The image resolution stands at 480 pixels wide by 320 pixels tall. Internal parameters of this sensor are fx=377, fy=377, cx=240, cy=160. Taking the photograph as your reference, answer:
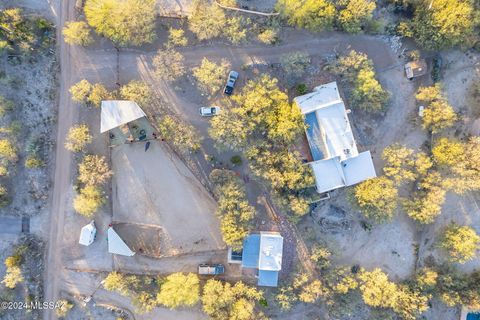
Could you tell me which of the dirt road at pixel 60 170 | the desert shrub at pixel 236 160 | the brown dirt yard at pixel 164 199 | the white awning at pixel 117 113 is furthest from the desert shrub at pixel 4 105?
the desert shrub at pixel 236 160

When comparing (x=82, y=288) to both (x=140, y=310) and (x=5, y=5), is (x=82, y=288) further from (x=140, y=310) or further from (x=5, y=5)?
(x=5, y=5)

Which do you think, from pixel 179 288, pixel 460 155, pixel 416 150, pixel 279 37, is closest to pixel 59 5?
pixel 279 37

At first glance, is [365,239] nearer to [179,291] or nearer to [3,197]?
[179,291]

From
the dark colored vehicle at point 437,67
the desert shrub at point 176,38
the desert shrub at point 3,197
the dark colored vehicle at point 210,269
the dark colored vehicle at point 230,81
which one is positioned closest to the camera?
the desert shrub at point 176,38

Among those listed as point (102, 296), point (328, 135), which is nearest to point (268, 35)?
point (328, 135)

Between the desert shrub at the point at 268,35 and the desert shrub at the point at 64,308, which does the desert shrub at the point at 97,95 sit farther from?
the desert shrub at the point at 64,308

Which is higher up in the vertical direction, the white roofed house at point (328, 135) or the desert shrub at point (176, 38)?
the desert shrub at point (176, 38)
